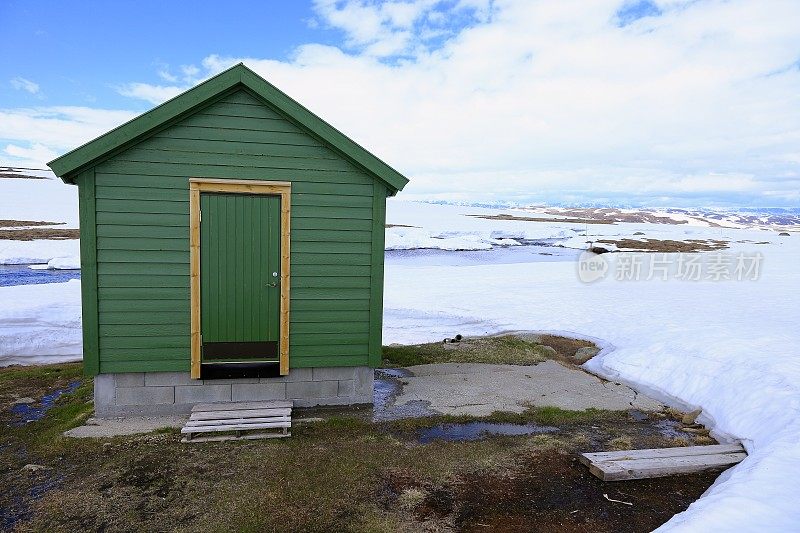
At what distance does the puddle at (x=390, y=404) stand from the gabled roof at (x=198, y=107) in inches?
134

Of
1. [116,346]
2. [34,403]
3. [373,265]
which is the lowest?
[34,403]

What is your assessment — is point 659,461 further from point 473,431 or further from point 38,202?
point 38,202

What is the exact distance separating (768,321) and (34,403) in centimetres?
1571

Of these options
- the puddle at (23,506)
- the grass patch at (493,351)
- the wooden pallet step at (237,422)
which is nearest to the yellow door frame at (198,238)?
the wooden pallet step at (237,422)

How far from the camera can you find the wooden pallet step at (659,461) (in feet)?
19.6

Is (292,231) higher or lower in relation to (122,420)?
higher

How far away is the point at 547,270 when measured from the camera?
28109 millimetres

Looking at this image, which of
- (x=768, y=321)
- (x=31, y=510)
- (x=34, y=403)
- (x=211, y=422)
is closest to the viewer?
(x=31, y=510)

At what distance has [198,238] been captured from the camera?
7.23m

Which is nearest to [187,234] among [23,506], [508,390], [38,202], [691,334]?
[23,506]

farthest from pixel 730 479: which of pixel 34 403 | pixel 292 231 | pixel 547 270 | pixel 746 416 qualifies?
pixel 547 270

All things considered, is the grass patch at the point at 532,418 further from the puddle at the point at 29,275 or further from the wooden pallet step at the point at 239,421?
the puddle at the point at 29,275

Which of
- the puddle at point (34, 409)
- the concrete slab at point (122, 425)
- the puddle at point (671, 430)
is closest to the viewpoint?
the concrete slab at point (122, 425)

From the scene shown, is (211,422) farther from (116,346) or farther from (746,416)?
(746,416)
